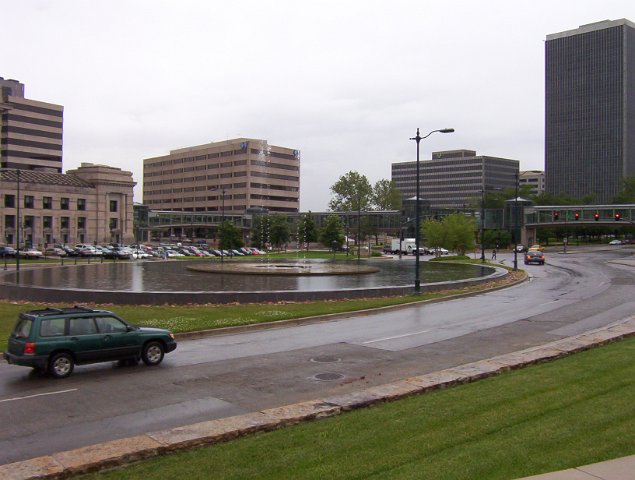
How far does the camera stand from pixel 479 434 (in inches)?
338

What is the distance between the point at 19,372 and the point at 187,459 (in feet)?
28.3

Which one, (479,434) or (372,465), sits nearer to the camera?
(372,465)

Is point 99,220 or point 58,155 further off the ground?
point 58,155

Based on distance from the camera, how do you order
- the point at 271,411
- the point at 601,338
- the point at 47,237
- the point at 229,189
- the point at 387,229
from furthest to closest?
the point at 229,189, the point at 387,229, the point at 47,237, the point at 601,338, the point at 271,411

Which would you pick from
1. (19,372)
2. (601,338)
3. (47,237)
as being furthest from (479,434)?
(47,237)

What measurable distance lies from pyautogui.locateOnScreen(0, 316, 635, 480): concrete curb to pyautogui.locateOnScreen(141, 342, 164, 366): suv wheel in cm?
627

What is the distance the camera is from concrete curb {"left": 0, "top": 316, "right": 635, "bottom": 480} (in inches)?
298

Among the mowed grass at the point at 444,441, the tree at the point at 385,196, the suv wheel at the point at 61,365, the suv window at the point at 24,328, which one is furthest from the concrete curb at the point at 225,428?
the tree at the point at 385,196

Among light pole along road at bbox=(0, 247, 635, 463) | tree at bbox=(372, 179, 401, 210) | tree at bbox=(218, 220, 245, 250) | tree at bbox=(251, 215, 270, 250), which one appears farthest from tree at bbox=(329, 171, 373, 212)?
light pole along road at bbox=(0, 247, 635, 463)

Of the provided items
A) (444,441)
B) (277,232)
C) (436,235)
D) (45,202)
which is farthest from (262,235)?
(444,441)

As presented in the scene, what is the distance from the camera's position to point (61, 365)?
45.7 feet

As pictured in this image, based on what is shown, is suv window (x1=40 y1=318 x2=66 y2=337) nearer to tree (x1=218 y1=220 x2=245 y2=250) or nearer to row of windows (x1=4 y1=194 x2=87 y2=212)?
tree (x1=218 y1=220 x2=245 y2=250)

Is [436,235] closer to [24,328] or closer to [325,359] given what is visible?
[325,359]

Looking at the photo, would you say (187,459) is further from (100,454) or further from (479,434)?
(479,434)
